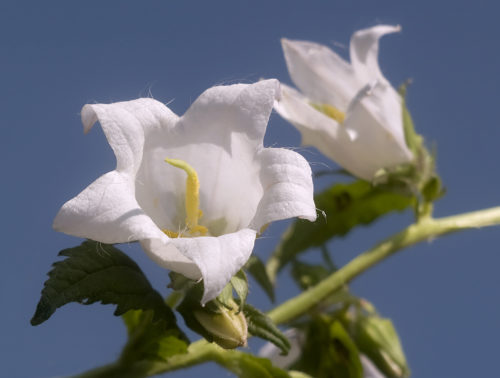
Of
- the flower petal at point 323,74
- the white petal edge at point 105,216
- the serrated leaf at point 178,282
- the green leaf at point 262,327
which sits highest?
the white petal edge at point 105,216

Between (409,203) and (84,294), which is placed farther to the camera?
(409,203)

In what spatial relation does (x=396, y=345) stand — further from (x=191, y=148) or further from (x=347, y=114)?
(x=191, y=148)

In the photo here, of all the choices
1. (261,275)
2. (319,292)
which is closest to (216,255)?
(261,275)

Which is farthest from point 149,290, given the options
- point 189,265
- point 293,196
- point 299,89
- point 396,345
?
point 299,89

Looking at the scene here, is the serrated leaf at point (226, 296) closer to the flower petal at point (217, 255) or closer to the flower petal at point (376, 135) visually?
the flower petal at point (217, 255)

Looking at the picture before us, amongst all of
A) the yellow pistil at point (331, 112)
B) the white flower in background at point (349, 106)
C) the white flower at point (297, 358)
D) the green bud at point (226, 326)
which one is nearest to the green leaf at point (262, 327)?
the green bud at point (226, 326)

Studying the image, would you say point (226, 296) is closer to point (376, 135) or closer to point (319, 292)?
point (319, 292)
